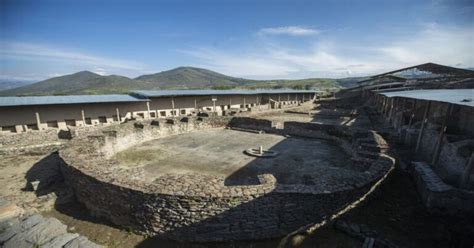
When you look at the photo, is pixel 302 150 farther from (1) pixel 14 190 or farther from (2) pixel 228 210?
(1) pixel 14 190

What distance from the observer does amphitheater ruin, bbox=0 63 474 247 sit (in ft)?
20.9

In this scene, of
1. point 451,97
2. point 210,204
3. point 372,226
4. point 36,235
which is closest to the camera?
point 36,235

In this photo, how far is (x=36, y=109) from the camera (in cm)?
1905

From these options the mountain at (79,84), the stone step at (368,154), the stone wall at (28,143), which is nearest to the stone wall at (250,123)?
the stone step at (368,154)

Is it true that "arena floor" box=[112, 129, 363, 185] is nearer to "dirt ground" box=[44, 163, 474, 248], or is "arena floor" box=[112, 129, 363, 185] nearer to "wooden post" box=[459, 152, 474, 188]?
"dirt ground" box=[44, 163, 474, 248]

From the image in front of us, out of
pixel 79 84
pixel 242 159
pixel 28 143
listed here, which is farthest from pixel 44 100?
pixel 79 84

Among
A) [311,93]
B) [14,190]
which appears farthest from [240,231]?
[311,93]

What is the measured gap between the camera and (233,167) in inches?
444

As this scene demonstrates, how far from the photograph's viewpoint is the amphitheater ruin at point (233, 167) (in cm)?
636

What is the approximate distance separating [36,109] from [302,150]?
2226 cm

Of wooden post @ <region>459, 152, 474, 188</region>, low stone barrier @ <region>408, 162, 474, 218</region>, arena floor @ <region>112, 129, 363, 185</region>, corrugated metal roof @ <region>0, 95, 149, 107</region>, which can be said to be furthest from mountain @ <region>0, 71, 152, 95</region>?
wooden post @ <region>459, 152, 474, 188</region>

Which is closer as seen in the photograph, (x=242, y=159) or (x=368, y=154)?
(x=368, y=154)

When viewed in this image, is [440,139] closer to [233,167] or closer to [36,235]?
[233,167]

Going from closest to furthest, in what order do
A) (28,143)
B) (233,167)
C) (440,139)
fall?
(440,139) < (233,167) < (28,143)
